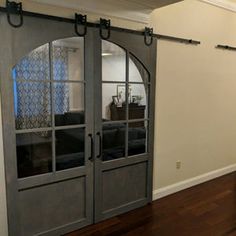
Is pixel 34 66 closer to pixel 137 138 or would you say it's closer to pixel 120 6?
pixel 120 6

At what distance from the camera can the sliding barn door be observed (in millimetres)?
2059

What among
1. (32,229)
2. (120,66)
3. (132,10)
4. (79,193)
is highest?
(132,10)

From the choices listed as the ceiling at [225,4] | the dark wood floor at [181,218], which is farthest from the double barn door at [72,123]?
the ceiling at [225,4]

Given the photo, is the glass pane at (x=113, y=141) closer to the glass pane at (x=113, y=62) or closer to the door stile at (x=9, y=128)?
the glass pane at (x=113, y=62)

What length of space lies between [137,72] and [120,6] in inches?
28.3

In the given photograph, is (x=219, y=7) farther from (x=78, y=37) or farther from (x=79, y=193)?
(x=79, y=193)

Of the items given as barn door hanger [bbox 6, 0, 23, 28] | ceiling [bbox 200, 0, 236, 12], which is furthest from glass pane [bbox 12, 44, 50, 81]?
ceiling [bbox 200, 0, 236, 12]

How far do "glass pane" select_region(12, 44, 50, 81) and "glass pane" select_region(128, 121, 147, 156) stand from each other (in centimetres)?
115

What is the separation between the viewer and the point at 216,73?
12.1 ft

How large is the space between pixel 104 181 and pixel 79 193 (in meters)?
0.31

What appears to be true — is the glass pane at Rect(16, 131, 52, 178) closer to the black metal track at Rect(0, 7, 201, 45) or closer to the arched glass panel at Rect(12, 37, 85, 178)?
the arched glass panel at Rect(12, 37, 85, 178)

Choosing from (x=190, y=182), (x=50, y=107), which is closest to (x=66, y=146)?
(x=50, y=107)

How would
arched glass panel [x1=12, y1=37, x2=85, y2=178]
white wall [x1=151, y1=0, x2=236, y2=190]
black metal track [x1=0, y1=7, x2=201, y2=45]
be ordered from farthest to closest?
white wall [x1=151, y1=0, x2=236, y2=190]
arched glass panel [x1=12, y1=37, x2=85, y2=178]
black metal track [x1=0, y1=7, x2=201, y2=45]

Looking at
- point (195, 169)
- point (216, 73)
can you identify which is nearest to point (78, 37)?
point (216, 73)
